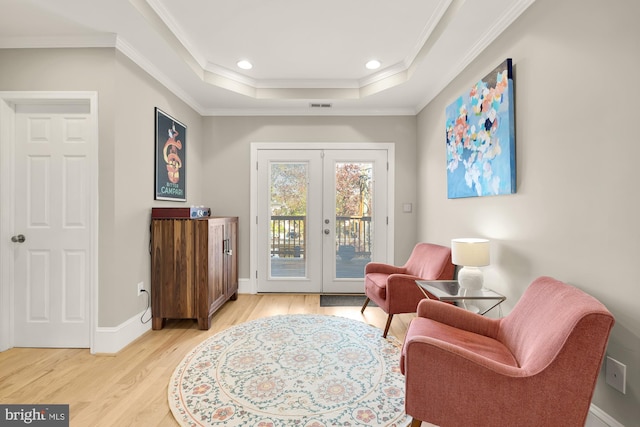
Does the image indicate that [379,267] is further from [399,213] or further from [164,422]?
[164,422]

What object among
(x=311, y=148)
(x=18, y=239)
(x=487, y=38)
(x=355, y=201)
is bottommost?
(x=18, y=239)

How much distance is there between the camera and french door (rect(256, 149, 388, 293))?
4.07 meters

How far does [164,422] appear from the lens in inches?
63.6

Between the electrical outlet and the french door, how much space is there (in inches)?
108

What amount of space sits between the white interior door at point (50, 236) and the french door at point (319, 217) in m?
2.00

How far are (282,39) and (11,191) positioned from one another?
2671 mm

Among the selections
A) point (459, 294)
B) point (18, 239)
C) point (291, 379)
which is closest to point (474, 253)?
point (459, 294)

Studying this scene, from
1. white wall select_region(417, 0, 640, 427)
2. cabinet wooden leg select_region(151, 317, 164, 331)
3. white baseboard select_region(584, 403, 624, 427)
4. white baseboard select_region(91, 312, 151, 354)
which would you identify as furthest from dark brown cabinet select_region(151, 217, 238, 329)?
white baseboard select_region(584, 403, 624, 427)

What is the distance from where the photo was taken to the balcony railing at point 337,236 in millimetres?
4094

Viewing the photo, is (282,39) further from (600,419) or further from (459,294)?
(600,419)

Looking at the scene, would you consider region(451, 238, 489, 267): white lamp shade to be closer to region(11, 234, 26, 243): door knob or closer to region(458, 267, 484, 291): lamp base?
region(458, 267, 484, 291): lamp base

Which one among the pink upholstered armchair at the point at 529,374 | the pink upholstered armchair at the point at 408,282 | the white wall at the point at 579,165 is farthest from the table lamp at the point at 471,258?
the pink upholstered armchair at the point at 529,374

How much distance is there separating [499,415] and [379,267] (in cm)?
211

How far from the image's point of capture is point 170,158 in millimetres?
3217
